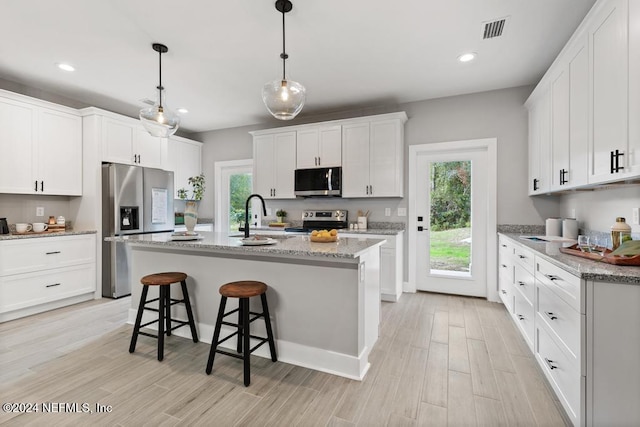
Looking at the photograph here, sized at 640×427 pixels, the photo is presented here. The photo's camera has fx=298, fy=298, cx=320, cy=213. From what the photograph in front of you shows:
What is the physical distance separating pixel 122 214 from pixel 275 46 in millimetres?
2998

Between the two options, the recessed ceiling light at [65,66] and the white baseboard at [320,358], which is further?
the recessed ceiling light at [65,66]

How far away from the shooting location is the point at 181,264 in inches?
108

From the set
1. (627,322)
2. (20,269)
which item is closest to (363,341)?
(627,322)

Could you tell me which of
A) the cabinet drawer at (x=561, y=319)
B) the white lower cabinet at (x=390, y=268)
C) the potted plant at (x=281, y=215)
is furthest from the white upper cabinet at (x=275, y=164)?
the cabinet drawer at (x=561, y=319)

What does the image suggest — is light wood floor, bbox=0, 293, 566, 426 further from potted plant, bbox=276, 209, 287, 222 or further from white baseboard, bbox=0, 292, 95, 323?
potted plant, bbox=276, 209, 287, 222

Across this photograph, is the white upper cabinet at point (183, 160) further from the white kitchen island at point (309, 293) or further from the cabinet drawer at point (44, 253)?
the white kitchen island at point (309, 293)

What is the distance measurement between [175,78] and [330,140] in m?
2.12

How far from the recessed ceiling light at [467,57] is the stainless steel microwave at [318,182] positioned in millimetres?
1959

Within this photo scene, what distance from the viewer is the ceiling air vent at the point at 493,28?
96.3 inches

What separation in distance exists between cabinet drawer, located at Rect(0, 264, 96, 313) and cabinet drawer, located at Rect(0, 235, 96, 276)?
77 mm

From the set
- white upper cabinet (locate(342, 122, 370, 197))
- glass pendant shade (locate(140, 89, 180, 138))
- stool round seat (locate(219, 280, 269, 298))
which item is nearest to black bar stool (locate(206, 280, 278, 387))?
stool round seat (locate(219, 280, 269, 298))

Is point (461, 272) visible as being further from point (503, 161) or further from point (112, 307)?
point (112, 307)

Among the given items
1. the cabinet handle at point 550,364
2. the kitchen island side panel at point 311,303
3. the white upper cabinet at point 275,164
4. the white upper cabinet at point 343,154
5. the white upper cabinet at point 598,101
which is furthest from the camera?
the white upper cabinet at point 275,164

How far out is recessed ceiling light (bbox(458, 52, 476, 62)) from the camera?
2957 millimetres
